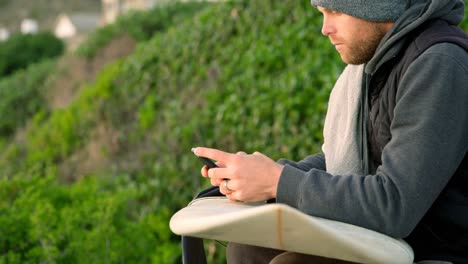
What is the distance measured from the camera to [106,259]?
11.2 feet

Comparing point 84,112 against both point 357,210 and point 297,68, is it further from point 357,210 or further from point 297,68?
point 357,210

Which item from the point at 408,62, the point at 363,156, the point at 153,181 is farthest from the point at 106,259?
the point at 153,181

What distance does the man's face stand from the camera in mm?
1939

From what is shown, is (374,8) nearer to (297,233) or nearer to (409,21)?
(409,21)

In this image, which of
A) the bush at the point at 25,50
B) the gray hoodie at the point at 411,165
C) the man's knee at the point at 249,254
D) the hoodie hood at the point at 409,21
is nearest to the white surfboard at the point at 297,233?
the gray hoodie at the point at 411,165

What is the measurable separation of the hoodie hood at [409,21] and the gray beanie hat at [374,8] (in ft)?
0.09

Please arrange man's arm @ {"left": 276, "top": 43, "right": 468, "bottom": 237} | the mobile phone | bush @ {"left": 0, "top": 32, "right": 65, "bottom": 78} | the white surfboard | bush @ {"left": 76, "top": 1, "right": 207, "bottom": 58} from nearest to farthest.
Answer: the white surfboard < man's arm @ {"left": 276, "top": 43, "right": 468, "bottom": 237} < the mobile phone < bush @ {"left": 76, "top": 1, "right": 207, "bottom": 58} < bush @ {"left": 0, "top": 32, "right": 65, "bottom": 78}

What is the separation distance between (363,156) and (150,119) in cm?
539

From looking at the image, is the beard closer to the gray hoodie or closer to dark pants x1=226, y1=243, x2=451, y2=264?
the gray hoodie

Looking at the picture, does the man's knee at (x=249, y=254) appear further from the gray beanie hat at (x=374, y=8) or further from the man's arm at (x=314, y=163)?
the gray beanie hat at (x=374, y=8)

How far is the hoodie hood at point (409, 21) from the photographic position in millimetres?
1851

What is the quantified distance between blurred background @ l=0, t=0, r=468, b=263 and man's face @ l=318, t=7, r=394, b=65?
186cm

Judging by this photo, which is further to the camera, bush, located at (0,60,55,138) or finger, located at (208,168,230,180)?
bush, located at (0,60,55,138)

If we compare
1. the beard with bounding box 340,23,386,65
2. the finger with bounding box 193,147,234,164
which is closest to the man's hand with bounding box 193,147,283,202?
the finger with bounding box 193,147,234,164
